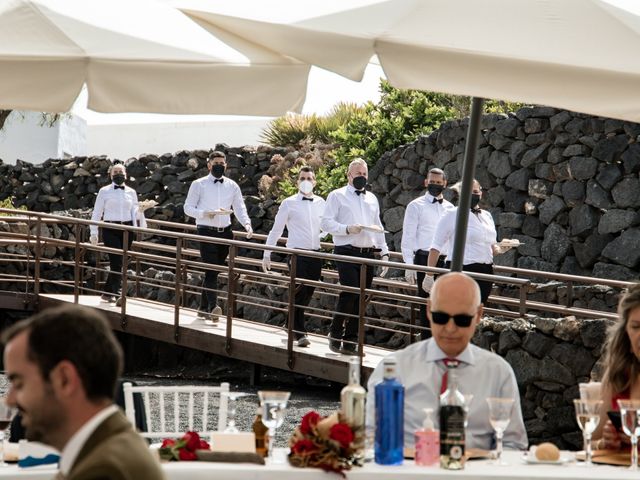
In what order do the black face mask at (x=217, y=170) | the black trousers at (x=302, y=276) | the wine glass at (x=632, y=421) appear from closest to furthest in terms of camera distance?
the wine glass at (x=632, y=421) < the black trousers at (x=302, y=276) < the black face mask at (x=217, y=170)

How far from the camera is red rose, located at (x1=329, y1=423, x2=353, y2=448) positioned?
3873mm

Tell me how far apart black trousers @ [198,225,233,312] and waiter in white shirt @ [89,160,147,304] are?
1.65 meters

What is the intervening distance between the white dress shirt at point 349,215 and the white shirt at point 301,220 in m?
0.73

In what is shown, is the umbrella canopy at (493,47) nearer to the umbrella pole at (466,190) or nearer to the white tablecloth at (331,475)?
the umbrella pole at (466,190)

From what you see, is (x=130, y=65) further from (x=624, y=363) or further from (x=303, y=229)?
(x=303, y=229)

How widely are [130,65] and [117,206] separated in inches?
A: 436

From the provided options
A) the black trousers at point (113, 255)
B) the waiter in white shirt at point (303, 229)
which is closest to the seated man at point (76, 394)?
the waiter in white shirt at point (303, 229)

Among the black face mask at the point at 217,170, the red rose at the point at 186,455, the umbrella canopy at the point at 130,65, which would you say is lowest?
the red rose at the point at 186,455

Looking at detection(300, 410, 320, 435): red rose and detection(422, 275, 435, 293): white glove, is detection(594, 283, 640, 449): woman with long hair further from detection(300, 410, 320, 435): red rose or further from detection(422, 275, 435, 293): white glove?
detection(422, 275, 435, 293): white glove

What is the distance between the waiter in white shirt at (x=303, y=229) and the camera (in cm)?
1253

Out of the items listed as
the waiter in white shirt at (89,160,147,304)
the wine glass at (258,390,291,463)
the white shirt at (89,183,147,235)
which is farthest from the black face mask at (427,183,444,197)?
the wine glass at (258,390,291,463)

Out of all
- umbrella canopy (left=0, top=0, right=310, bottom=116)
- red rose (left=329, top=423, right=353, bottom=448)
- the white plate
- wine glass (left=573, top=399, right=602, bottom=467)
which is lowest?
the white plate

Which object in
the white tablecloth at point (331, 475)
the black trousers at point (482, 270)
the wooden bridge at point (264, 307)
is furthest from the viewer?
the wooden bridge at point (264, 307)

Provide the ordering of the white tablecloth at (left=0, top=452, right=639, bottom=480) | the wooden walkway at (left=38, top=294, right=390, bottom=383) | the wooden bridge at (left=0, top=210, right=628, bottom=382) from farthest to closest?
the wooden walkway at (left=38, top=294, right=390, bottom=383) → the wooden bridge at (left=0, top=210, right=628, bottom=382) → the white tablecloth at (left=0, top=452, right=639, bottom=480)
